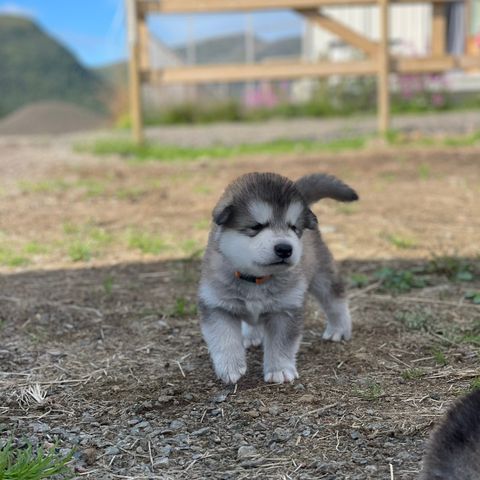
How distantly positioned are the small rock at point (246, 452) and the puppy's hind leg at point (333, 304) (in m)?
1.13

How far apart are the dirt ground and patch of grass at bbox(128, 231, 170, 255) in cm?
1

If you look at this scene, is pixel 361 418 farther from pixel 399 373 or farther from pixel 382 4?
pixel 382 4

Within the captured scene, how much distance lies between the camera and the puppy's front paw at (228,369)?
121 inches

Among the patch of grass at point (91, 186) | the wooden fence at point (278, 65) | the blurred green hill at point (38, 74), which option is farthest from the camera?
the blurred green hill at point (38, 74)

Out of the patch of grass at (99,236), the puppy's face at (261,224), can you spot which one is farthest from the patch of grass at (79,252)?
the puppy's face at (261,224)

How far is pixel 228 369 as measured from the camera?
3.09 metres

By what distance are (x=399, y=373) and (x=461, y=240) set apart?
2.30 metres

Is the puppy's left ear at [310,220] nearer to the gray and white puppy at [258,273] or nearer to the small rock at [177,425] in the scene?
the gray and white puppy at [258,273]

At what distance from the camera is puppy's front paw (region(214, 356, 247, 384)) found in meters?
3.08

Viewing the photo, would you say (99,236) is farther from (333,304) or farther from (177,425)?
(177,425)

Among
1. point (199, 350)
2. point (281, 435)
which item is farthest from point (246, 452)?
point (199, 350)

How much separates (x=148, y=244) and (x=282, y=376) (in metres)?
2.37

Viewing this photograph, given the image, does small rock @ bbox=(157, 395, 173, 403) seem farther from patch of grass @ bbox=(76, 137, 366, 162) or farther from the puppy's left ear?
patch of grass @ bbox=(76, 137, 366, 162)

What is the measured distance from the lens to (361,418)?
8.86 ft
